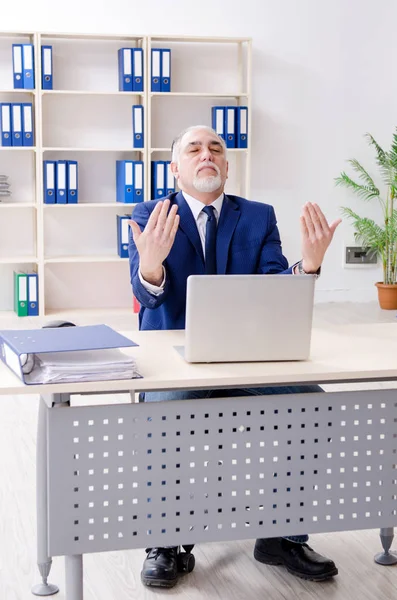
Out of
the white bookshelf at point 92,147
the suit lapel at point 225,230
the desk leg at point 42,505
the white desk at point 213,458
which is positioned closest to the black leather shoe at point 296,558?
the white desk at point 213,458

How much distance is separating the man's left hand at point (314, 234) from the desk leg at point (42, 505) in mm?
823

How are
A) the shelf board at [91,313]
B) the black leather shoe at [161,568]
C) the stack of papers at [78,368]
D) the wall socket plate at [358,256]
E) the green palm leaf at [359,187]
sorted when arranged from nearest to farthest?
the stack of papers at [78,368], the black leather shoe at [161,568], the shelf board at [91,313], the green palm leaf at [359,187], the wall socket plate at [358,256]

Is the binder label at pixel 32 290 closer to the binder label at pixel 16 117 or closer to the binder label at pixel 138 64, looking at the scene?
the binder label at pixel 16 117

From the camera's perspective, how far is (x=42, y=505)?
222 centimetres

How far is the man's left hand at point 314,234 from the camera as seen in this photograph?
2.32m

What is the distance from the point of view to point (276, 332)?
6.75 feet

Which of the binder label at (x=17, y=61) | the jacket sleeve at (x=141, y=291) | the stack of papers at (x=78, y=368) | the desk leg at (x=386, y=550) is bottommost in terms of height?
the desk leg at (x=386, y=550)

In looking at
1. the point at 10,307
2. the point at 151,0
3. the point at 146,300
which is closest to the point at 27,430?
the point at 146,300

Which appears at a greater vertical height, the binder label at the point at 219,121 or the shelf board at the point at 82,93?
the shelf board at the point at 82,93

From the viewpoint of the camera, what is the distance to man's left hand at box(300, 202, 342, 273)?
2320mm

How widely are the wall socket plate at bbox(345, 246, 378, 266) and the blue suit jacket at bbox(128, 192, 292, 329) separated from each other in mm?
4181

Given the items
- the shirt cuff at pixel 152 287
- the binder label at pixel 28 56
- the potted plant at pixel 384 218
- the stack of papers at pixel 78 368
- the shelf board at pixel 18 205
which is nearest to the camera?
the stack of papers at pixel 78 368

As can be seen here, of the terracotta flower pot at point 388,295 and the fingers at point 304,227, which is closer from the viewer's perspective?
the fingers at point 304,227

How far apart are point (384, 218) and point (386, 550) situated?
465 centimetres
